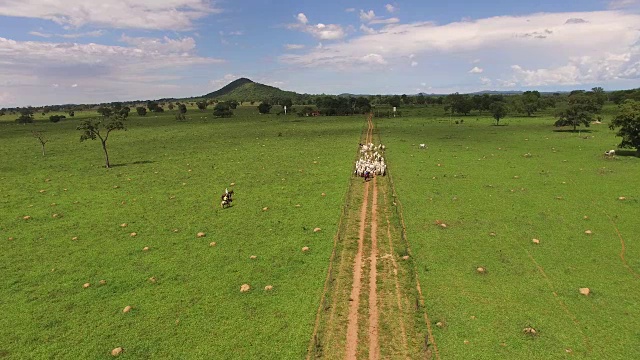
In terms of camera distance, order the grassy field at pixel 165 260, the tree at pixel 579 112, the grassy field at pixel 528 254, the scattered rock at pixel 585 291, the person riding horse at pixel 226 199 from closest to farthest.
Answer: the grassy field at pixel 528 254 → the grassy field at pixel 165 260 → the scattered rock at pixel 585 291 → the person riding horse at pixel 226 199 → the tree at pixel 579 112

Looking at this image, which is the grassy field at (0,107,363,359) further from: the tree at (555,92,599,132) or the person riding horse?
the tree at (555,92,599,132)

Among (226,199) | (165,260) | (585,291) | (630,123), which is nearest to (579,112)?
(630,123)

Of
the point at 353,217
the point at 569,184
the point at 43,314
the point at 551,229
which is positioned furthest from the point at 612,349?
the point at 569,184

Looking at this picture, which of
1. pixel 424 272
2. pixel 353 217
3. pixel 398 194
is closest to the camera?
pixel 424 272

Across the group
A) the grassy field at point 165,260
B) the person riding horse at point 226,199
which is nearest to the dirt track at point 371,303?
the grassy field at point 165,260

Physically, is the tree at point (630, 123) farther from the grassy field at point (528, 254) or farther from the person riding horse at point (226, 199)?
the person riding horse at point (226, 199)

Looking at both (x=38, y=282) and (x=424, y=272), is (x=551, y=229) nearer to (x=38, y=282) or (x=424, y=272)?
(x=424, y=272)
